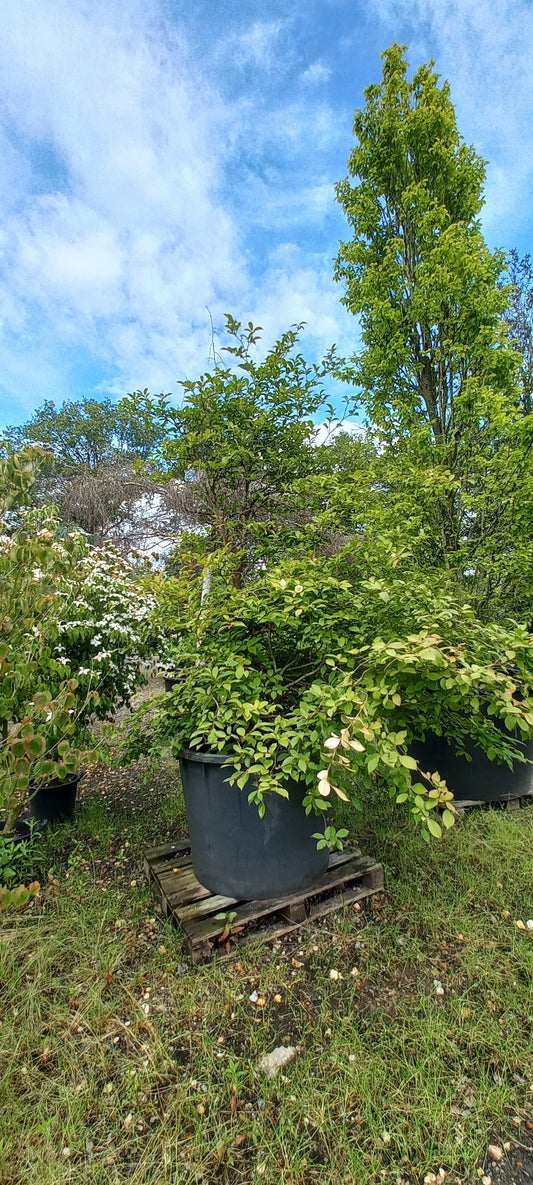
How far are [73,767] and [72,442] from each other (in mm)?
17484

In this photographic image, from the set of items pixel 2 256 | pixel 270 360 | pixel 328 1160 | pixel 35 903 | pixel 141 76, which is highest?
pixel 2 256

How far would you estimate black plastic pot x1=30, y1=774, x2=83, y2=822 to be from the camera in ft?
8.48

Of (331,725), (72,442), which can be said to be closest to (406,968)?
(331,725)

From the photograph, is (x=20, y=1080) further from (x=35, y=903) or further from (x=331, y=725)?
(x=331, y=725)

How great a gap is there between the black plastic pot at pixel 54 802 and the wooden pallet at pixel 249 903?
82 centimetres

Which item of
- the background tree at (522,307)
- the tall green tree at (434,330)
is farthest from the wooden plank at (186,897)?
the background tree at (522,307)

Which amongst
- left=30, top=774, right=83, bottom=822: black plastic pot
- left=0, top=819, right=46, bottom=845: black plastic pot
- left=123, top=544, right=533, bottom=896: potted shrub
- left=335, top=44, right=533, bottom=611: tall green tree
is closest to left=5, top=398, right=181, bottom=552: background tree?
left=335, top=44, right=533, bottom=611: tall green tree

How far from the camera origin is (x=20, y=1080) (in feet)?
3.97

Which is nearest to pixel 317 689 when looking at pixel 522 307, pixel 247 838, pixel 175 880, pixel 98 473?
pixel 247 838

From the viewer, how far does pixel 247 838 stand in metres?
1.69

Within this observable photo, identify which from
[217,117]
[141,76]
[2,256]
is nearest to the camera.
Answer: [141,76]

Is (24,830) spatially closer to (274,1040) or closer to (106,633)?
(106,633)

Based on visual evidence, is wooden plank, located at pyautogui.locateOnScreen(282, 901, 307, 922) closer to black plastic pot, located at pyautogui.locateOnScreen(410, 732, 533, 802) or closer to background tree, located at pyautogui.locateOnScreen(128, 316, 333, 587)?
black plastic pot, located at pyautogui.locateOnScreen(410, 732, 533, 802)

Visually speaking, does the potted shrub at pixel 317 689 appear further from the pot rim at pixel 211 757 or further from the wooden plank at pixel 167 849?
the wooden plank at pixel 167 849
